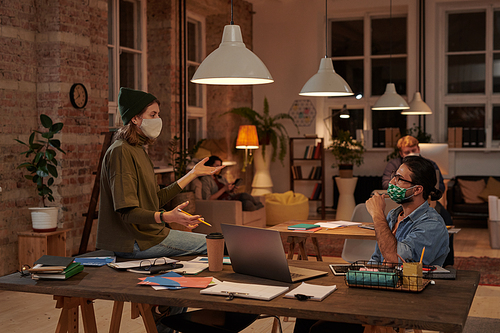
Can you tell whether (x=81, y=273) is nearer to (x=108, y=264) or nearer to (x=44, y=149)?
(x=108, y=264)

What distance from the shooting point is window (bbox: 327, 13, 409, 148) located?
390 inches

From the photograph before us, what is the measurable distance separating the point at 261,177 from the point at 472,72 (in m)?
4.26

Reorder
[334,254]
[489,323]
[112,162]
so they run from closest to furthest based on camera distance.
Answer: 1. [112,162]
2. [489,323]
3. [334,254]

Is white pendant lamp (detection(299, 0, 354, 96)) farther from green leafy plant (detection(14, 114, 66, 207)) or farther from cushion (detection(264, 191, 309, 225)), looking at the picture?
cushion (detection(264, 191, 309, 225))

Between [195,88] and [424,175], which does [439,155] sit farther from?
[424,175]

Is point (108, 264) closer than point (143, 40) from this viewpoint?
Yes

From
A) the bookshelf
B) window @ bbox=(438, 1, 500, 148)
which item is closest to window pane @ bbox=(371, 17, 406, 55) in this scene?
window @ bbox=(438, 1, 500, 148)

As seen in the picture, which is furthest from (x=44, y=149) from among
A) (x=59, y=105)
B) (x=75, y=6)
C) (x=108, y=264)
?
(x=108, y=264)

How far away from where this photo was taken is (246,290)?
2.01 m

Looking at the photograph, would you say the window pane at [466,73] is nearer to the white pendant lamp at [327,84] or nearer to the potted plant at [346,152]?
the potted plant at [346,152]

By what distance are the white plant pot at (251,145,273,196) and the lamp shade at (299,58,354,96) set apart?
17.9ft

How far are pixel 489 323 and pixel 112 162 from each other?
2917mm

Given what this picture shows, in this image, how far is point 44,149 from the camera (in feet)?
18.1

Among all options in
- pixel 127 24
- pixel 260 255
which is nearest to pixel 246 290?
pixel 260 255
